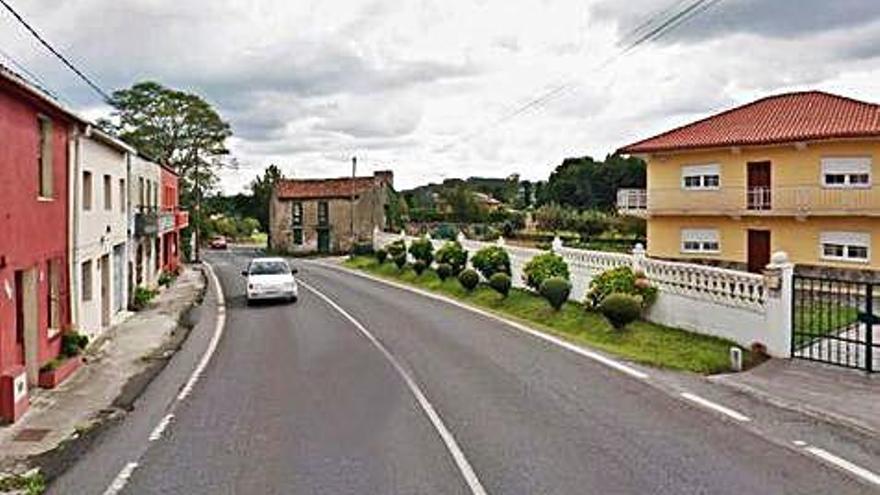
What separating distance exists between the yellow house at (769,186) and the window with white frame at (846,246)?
35mm

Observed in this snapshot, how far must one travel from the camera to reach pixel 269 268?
3120 cm

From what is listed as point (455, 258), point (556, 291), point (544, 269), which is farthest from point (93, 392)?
point (455, 258)

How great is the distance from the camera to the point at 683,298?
724 inches

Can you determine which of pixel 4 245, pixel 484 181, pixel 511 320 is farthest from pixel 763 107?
pixel 484 181

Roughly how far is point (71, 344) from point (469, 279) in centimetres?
1668

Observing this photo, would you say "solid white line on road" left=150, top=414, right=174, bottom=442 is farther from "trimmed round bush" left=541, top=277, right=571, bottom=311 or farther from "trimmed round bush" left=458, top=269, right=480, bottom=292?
"trimmed round bush" left=458, top=269, right=480, bottom=292

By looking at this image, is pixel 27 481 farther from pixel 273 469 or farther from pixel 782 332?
pixel 782 332

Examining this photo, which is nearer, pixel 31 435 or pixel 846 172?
pixel 31 435

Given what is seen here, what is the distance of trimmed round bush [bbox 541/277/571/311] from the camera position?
22981 mm

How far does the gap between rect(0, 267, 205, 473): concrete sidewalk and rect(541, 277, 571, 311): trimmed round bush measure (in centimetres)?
943

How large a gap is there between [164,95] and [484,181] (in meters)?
88.1

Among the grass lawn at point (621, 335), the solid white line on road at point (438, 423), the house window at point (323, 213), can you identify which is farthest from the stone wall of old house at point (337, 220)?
the solid white line on road at point (438, 423)

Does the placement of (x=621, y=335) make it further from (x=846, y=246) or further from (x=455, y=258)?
(x=455, y=258)

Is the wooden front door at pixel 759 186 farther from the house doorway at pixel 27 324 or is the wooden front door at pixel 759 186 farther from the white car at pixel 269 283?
the house doorway at pixel 27 324
